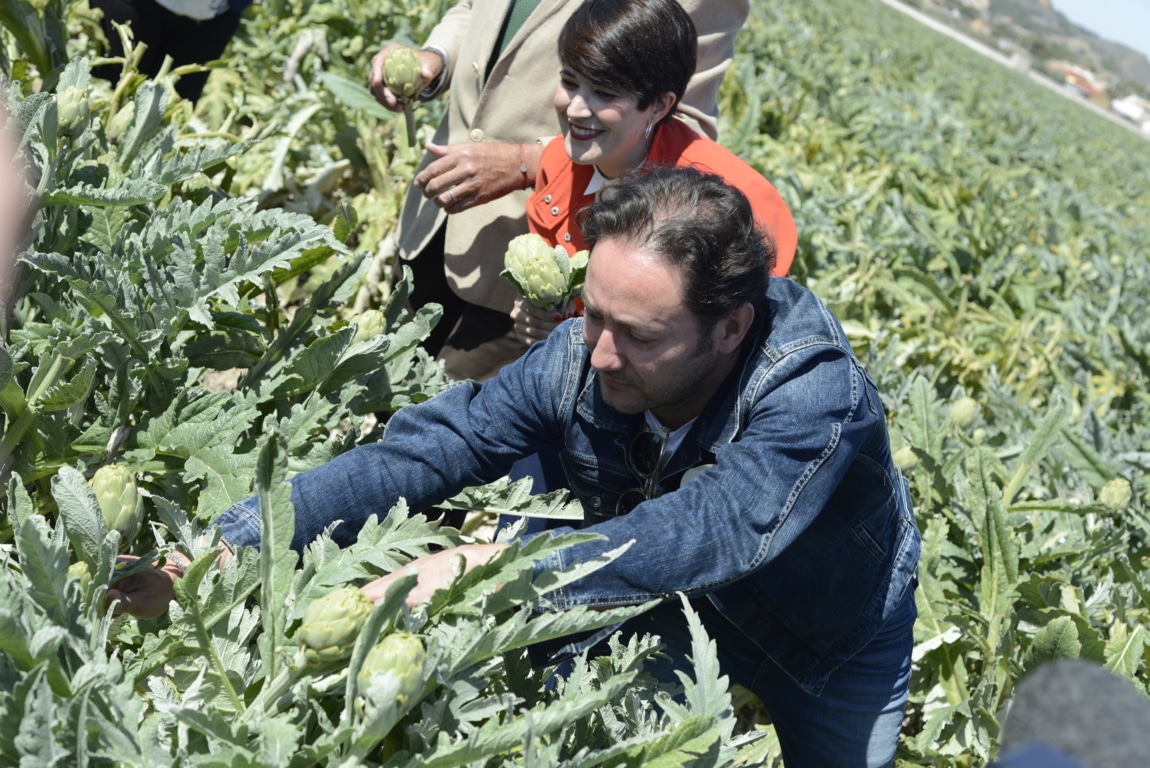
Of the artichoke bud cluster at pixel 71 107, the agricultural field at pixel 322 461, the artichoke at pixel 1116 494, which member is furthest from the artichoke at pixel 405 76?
the artichoke at pixel 1116 494

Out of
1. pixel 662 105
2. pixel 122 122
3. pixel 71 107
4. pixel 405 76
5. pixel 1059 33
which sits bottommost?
pixel 1059 33

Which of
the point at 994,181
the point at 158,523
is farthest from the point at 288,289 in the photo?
the point at 994,181

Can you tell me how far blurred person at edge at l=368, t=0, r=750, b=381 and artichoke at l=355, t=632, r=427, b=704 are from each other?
1.30 m

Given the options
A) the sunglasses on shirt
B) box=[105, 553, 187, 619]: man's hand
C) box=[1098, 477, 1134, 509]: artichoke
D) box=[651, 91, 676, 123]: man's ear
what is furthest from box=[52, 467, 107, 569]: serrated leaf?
box=[1098, 477, 1134, 509]: artichoke

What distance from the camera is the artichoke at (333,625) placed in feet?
3.98

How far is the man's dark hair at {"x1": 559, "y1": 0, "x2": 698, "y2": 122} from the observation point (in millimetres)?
2094

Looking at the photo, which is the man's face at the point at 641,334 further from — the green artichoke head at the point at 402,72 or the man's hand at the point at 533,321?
the green artichoke head at the point at 402,72

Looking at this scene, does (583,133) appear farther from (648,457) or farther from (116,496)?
(116,496)

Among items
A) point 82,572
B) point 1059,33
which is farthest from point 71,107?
point 1059,33

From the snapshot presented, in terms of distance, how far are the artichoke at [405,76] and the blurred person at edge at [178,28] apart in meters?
0.99

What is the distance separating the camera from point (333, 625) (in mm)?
1211

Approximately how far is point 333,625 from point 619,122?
4.01ft

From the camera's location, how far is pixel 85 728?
1.11m

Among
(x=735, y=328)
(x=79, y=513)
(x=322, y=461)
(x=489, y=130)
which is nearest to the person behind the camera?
(x=79, y=513)
